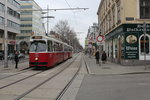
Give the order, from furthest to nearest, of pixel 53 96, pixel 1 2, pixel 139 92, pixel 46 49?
pixel 1 2
pixel 46 49
pixel 139 92
pixel 53 96

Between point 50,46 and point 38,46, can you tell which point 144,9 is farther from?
point 38,46

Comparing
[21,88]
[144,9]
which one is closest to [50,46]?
[21,88]

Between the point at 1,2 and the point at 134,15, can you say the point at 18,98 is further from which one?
the point at 1,2

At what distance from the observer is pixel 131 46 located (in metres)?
20.8

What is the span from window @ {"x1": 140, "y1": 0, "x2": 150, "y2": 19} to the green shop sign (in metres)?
2.11

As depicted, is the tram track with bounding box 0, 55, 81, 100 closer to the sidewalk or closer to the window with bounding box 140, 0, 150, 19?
the sidewalk

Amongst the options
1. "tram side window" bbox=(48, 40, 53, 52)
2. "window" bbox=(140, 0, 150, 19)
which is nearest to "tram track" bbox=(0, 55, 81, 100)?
"tram side window" bbox=(48, 40, 53, 52)

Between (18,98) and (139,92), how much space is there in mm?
4578

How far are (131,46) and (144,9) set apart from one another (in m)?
4.03

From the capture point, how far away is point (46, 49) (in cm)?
1769

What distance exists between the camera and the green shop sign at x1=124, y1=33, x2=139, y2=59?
20.7m

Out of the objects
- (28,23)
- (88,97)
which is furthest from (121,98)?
(28,23)

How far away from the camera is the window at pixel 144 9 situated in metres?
21.0

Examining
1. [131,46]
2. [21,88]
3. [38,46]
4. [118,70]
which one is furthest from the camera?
[131,46]
